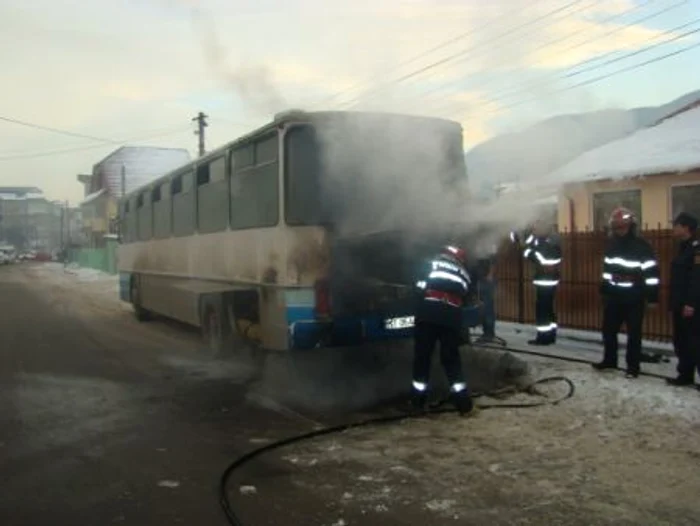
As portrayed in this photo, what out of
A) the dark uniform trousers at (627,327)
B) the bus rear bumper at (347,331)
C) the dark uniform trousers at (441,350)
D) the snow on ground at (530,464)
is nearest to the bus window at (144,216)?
the bus rear bumper at (347,331)

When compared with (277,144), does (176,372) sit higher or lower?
lower

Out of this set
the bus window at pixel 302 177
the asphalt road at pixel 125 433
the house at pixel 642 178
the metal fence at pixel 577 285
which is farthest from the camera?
the house at pixel 642 178

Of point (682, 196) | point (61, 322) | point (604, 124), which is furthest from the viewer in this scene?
point (61, 322)

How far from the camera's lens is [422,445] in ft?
19.7

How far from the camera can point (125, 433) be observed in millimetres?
6688

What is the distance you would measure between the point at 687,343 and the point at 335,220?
12.5ft

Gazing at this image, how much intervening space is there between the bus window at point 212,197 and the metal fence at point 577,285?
4674 millimetres

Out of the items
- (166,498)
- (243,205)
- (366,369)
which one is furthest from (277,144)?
(166,498)

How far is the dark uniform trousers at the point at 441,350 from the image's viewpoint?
7.00m

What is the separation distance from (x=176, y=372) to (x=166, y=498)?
500cm

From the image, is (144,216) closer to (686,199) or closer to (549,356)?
(549,356)

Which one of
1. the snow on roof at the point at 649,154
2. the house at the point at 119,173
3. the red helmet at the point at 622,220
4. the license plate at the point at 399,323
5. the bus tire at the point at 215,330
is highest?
the house at the point at 119,173

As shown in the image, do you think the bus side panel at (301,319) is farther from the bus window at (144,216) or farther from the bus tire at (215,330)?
the bus window at (144,216)

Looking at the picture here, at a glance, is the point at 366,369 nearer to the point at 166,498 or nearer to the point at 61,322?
the point at 166,498
